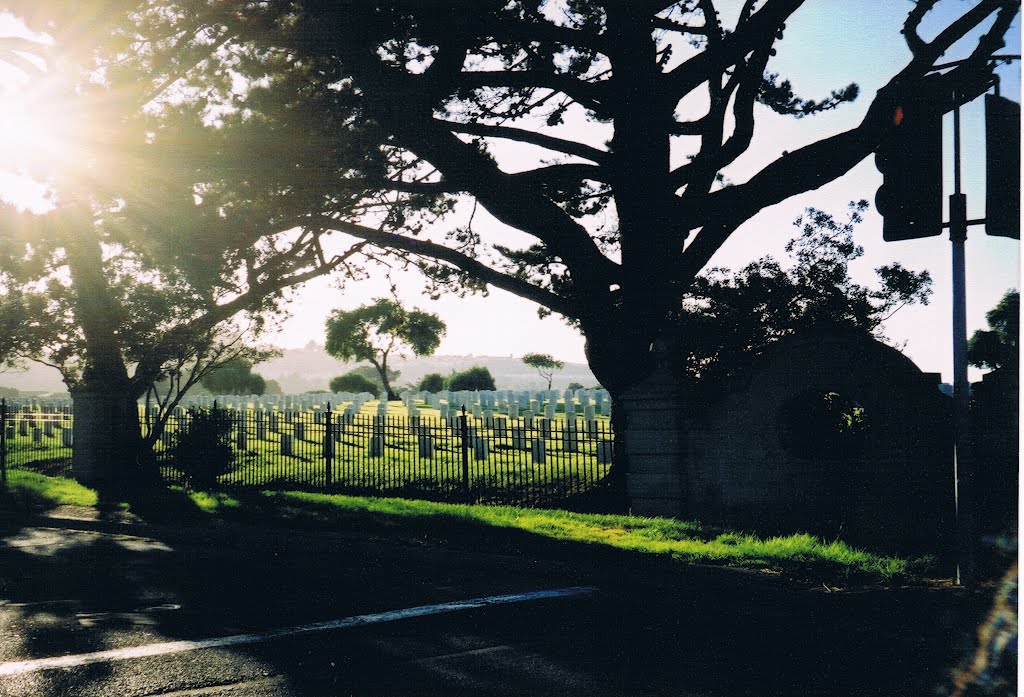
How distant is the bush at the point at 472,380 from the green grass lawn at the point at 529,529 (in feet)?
131

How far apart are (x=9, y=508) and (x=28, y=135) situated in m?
5.79

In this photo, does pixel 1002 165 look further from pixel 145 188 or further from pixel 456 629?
pixel 145 188

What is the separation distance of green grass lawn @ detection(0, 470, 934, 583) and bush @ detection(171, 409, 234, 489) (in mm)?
1874

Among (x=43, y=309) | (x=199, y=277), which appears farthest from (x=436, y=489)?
(x=43, y=309)

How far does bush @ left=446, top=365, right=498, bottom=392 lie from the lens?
54438mm

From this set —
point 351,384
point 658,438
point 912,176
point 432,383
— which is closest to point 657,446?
point 658,438

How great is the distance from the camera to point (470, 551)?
8375mm

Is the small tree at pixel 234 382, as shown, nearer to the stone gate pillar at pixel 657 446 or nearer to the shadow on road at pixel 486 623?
the stone gate pillar at pixel 657 446

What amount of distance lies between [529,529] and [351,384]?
174 feet

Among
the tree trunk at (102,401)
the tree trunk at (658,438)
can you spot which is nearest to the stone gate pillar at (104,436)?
the tree trunk at (102,401)

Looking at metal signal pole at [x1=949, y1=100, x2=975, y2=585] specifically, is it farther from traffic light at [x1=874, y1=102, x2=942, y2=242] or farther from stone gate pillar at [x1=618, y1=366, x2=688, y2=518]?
stone gate pillar at [x1=618, y1=366, x2=688, y2=518]

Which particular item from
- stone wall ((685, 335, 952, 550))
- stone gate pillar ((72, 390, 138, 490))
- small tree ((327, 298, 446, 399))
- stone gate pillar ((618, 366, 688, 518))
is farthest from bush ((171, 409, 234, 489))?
small tree ((327, 298, 446, 399))

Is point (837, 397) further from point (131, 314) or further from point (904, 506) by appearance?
point (131, 314)

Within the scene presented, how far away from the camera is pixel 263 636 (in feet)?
17.3
